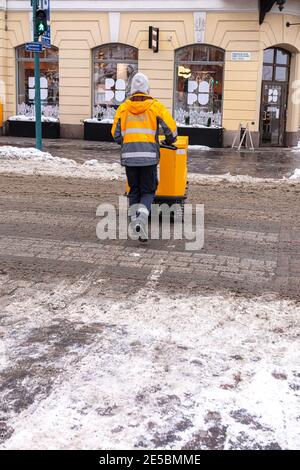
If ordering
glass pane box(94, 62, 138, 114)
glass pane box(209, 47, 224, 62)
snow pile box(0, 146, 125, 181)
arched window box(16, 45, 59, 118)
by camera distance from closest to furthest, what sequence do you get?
1. snow pile box(0, 146, 125, 181)
2. glass pane box(209, 47, 224, 62)
3. glass pane box(94, 62, 138, 114)
4. arched window box(16, 45, 59, 118)

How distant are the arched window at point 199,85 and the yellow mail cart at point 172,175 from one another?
1365cm

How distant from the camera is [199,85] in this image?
21.3 meters

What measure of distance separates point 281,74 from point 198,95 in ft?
10.4

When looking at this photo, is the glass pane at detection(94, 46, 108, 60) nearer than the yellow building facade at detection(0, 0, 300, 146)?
No

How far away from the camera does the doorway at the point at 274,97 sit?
2130cm

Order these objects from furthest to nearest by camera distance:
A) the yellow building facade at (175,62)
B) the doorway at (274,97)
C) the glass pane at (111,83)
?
the glass pane at (111,83) < the doorway at (274,97) < the yellow building facade at (175,62)

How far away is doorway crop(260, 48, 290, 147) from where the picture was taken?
2130cm

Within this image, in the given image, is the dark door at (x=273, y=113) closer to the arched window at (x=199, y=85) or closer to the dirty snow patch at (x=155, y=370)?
the arched window at (x=199, y=85)

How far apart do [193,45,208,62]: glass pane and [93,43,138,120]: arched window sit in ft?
7.19

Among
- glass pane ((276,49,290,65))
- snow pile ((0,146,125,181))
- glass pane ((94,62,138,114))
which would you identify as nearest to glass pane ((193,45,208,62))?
glass pane ((94,62,138,114))

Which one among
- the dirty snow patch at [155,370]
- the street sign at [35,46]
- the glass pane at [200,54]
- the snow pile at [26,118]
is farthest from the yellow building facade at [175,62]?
the dirty snow patch at [155,370]

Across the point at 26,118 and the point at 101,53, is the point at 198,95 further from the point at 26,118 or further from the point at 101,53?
the point at 26,118

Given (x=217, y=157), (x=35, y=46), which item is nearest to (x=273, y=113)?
(x=217, y=157)

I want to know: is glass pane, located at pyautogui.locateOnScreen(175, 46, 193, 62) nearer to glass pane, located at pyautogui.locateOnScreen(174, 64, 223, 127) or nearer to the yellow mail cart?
glass pane, located at pyautogui.locateOnScreen(174, 64, 223, 127)
